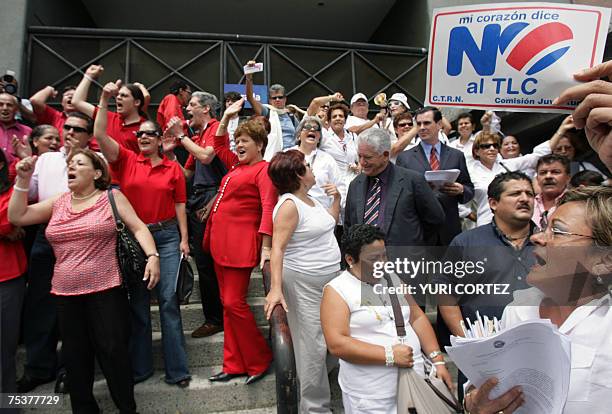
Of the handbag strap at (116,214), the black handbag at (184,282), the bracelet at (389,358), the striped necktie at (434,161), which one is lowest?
the bracelet at (389,358)

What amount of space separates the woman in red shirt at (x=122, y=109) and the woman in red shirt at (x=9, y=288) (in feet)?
3.45

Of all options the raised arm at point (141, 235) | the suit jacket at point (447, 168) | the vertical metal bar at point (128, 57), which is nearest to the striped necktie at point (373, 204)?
the suit jacket at point (447, 168)

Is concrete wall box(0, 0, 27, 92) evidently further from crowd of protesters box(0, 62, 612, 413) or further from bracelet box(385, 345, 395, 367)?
bracelet box(385, 345, 395, 367)


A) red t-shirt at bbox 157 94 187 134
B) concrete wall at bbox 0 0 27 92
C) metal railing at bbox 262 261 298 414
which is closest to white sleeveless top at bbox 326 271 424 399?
metal railing at bbox 262 261 298 414

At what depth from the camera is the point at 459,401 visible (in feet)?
7.60

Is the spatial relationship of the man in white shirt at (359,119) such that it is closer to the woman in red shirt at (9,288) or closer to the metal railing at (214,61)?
the metal railing at (214,61)

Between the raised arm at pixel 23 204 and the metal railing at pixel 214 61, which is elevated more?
the metal railing at pixel 214 61

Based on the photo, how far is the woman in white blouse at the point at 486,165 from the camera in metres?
4.33

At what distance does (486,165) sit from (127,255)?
3870 millimetres

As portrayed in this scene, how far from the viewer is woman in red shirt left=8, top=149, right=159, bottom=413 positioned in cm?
281

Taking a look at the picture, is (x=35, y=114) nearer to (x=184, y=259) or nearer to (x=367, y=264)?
(x=184, y=259)

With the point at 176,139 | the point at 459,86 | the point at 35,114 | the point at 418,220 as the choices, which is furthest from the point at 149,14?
the point at 459,86

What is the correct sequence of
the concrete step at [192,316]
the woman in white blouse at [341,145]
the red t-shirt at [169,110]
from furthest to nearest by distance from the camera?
the red t-shirt at [169,110], the woman in white blouse at [341,145], the concrete step at [192,316]

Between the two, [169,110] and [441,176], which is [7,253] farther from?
[441,176]
